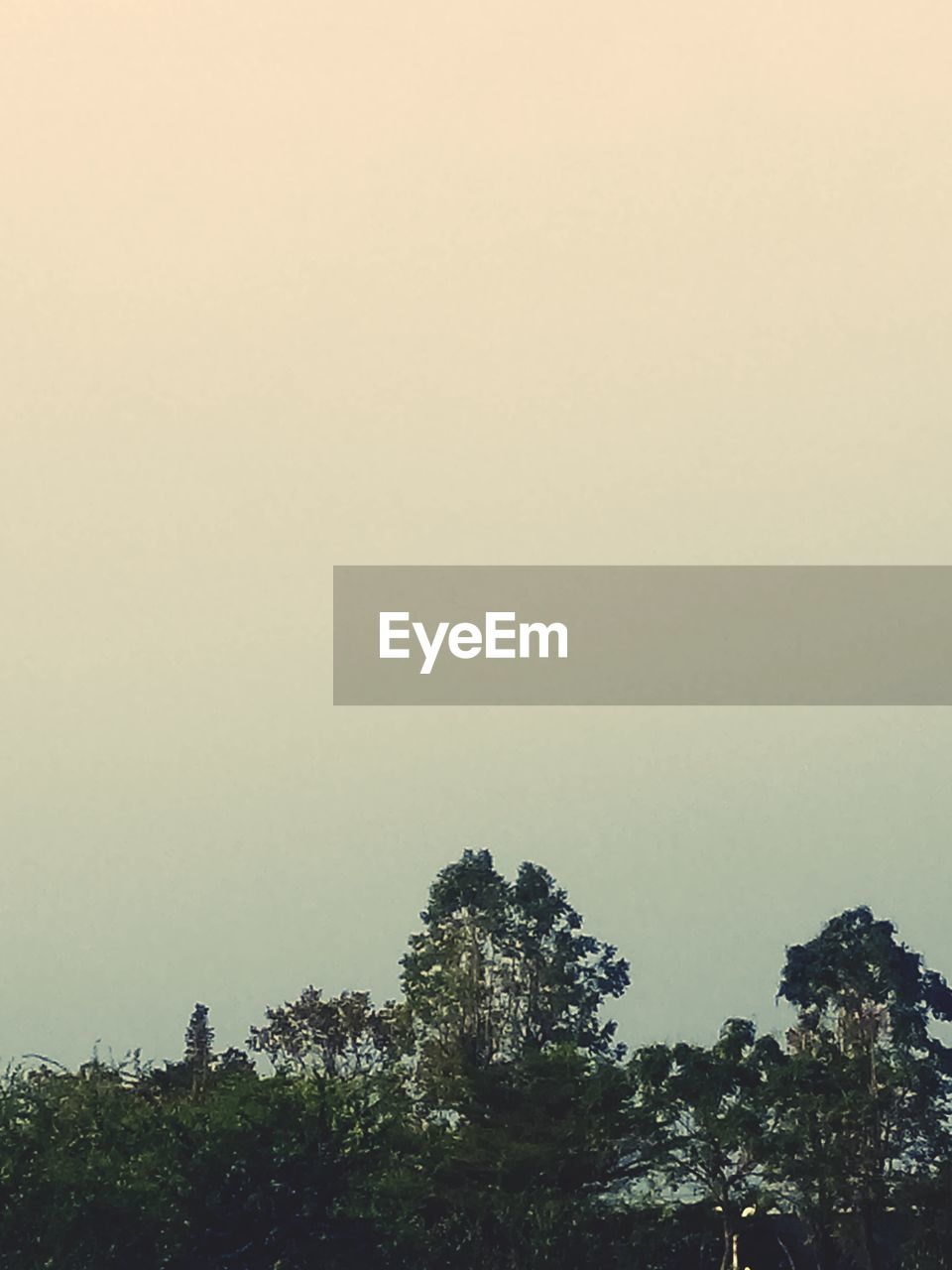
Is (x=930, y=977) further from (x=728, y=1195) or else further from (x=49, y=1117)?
(x=49, y=1117)

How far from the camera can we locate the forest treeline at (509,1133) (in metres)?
68.9

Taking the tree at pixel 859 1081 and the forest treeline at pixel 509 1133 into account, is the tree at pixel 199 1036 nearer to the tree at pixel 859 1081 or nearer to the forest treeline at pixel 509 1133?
the forest treeline at pixel 509 1133

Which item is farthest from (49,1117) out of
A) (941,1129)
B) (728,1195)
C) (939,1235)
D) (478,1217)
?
(941,1129)

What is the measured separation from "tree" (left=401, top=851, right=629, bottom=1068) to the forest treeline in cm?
13

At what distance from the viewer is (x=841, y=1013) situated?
11075 centimetres

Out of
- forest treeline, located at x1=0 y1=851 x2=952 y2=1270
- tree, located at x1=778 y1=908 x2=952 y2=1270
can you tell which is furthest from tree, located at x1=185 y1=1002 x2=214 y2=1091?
tree, located at x1=778 y1=908 x2=952 y2=1270

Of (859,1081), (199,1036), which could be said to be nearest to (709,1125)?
(859,1081)

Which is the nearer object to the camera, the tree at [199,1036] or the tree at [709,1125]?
the tree at [709,1125]

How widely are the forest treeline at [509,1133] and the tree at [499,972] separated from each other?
0.13m

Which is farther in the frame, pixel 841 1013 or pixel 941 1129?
pixel 841 1013

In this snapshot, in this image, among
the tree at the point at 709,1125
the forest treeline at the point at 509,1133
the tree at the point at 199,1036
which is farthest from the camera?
the tree at the point at 199,1036

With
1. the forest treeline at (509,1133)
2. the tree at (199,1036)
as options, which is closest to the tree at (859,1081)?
the forest treeline at (509,1133)

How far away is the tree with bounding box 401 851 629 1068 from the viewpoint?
4405 inches

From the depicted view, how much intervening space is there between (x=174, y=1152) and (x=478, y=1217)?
2032cm
